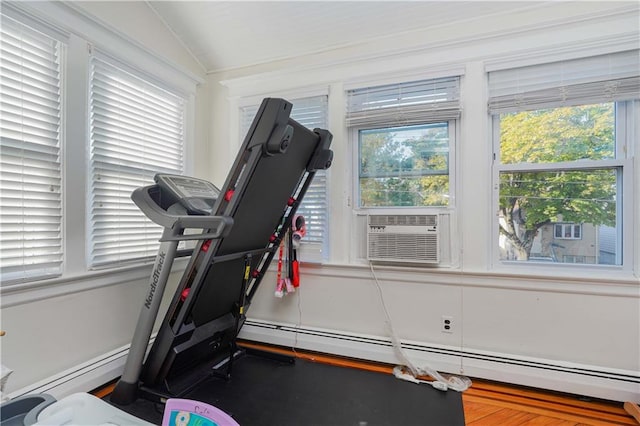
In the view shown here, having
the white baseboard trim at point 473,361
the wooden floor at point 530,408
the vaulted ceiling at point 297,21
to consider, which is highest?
the vaulted ceiling at point 297,21

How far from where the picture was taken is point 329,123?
9.39 feet

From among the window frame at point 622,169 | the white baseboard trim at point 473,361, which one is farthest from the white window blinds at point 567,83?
the white baseboard trim at point 473,361

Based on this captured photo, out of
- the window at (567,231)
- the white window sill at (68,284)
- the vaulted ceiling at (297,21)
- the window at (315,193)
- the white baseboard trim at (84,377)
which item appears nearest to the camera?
the white window sill at (68,284)

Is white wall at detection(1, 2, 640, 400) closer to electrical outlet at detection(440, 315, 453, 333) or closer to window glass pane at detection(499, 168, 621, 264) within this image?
electrical outlet at detection(440, 315, 453, 333)

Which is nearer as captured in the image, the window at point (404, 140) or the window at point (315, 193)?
the window at point (404, 140)

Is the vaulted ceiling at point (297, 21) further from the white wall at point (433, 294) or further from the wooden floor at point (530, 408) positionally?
the wooden floor at point (530, 408)

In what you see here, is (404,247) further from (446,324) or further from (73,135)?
(73,135)

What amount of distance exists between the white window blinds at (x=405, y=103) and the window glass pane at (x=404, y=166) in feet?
0.39

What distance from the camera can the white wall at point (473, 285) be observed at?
2.12 meters

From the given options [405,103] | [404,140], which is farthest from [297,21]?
[404,140]

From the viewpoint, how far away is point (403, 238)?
2514 mm

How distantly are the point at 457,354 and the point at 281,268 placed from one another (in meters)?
1.56

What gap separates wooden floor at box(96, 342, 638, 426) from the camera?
74.2 inches

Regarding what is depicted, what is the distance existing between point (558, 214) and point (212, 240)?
2.40m
